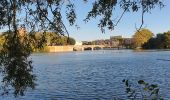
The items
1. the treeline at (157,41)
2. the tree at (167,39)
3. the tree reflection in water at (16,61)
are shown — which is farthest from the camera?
the treeline at (157,41)

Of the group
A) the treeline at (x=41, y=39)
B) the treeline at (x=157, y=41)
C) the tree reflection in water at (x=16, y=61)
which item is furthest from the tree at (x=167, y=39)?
the tree reflection in water at (x=16, y=61)

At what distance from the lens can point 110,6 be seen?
8539 millimetres

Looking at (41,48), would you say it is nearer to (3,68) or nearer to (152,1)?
(3,68)

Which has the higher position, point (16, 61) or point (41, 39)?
point (41, 39)

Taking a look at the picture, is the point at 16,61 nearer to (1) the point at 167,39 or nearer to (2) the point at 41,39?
(2) the point at 41,39

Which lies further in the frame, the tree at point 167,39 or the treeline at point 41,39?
the tree at point 167,39

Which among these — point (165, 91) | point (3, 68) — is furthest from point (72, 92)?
point (3, 68)

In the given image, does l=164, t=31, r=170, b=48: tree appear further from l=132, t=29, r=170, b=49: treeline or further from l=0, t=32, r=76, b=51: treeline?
l=0, t=32, r=76, b=51: treeline

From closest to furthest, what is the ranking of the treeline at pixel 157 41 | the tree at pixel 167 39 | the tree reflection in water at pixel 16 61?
the tree reflection in water at pixel 16 61
the tree at pixel 167 39
the treeline at pixel 157 41

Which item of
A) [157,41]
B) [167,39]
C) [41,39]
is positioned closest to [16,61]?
[41,39]

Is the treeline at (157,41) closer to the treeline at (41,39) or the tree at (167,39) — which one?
the tree at (167,39)

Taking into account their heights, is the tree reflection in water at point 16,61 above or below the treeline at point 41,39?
below

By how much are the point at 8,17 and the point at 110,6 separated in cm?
217

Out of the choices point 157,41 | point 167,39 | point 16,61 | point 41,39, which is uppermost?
point 167,39
